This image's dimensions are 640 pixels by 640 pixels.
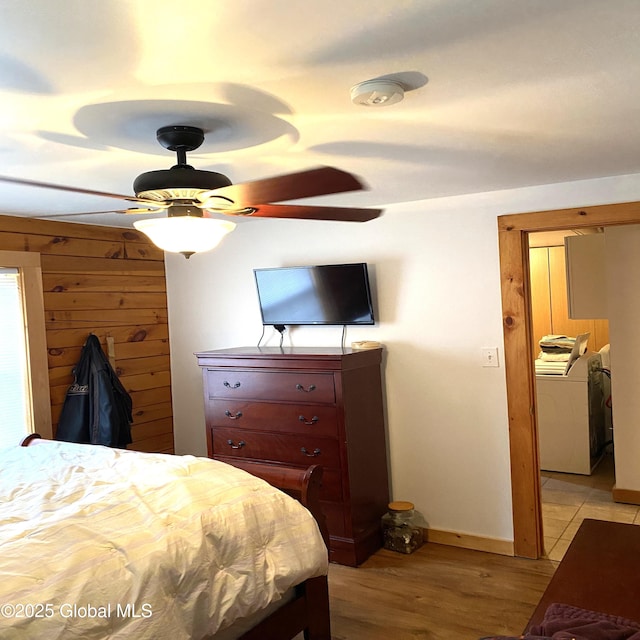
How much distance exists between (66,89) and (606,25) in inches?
53.6

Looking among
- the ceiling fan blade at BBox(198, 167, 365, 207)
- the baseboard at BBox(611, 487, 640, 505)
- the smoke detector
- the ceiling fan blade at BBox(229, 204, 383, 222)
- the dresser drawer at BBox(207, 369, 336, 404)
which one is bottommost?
the baseboard at BBox(611, 487, 640, 505)

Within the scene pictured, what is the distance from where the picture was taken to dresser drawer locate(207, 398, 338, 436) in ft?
12.0

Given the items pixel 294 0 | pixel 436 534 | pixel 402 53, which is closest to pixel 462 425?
pixel 436 534

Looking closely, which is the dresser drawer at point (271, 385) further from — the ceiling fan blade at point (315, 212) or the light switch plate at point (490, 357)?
the ceiling fan blade at point (315, 212)

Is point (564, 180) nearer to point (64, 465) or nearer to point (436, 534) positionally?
point (436, 534)

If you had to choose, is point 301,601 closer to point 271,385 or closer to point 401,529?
point 401,529

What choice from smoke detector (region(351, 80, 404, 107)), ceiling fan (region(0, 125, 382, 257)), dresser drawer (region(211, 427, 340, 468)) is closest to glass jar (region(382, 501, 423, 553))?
dresser drawer (region(211, 427, 340, 468))

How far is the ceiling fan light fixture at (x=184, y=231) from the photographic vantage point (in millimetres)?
1977

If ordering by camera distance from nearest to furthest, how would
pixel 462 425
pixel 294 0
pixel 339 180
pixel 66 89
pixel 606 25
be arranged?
1. pixel 294 0
2. pixel 606 25
3. pixel 66 89
4. pixel 339 180
5. pixel 462 425

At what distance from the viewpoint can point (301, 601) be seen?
2.54 metres

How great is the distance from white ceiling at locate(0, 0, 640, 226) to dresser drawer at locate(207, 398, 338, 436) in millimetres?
1527

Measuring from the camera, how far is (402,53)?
1516 millimetres

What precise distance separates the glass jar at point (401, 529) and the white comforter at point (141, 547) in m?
1.38

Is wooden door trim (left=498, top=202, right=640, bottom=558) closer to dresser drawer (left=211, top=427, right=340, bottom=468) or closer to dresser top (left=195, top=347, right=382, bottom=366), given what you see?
dresser top (left=195, top=347, right=382, bottom=366)
